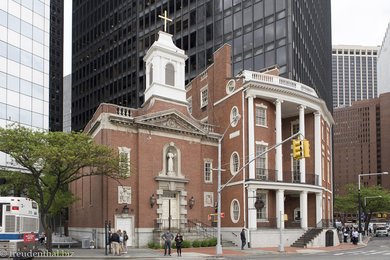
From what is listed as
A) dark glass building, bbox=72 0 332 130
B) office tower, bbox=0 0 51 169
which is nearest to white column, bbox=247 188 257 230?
dark glass building, bbox=72 0 332 130

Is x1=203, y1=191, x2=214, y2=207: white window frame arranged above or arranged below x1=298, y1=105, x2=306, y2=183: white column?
below

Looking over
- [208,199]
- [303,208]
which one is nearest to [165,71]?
[208,199]

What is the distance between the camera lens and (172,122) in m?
45.3

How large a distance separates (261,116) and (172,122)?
27.4 ft

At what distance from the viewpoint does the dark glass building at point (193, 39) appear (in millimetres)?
64562

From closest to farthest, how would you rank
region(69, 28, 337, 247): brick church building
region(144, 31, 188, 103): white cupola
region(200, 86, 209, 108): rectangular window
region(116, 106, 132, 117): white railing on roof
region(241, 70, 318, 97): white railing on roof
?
region(69, 28, 337, 247): brick church building, region(116, 106, 132, 117): white railing on roof, region(241, 70, 318, 97): white railing on roof, region(144, 31, 188, 103): white cupola, region(200, 86, 209, 108): rectangular window

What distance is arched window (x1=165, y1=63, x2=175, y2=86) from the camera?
48.2 m

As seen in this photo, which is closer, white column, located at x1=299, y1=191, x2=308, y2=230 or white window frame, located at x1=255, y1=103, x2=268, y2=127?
white window frame, located at x1=255, y1=103, x2=268, y2=127

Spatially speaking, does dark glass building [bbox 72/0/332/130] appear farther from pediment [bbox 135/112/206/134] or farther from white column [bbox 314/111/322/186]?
A: pediment [bbox 135/112/206/134]

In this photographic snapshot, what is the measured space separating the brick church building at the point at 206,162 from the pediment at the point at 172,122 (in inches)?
3.6

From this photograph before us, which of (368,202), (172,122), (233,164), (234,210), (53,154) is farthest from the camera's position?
(368,202)

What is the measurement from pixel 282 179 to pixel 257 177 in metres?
3.05

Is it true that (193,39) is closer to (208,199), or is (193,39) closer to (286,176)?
(286,176)

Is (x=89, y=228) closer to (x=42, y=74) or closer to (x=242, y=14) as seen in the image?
(x=42, y=74)
